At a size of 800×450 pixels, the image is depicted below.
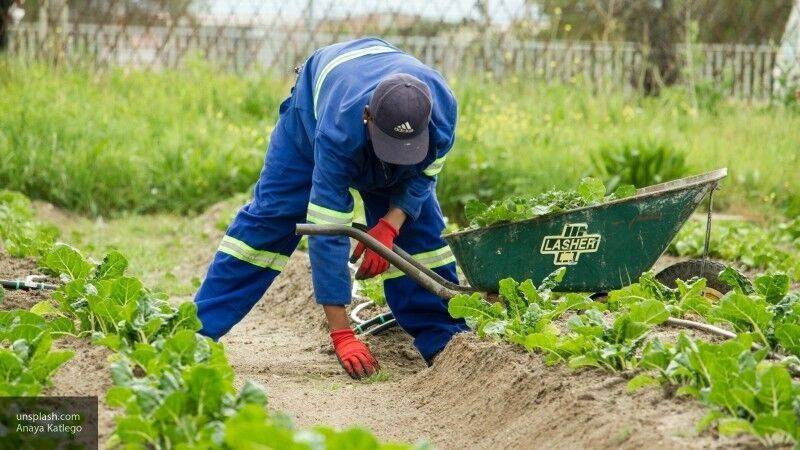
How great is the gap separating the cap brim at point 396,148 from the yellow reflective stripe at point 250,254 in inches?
37.1

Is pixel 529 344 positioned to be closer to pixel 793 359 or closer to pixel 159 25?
pixel 793 359

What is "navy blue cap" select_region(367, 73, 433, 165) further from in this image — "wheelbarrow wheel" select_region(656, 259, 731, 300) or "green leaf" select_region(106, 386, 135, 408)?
"green leaf" select_region(106, 386, 135, 408)

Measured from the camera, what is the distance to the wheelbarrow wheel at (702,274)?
4.90 metres

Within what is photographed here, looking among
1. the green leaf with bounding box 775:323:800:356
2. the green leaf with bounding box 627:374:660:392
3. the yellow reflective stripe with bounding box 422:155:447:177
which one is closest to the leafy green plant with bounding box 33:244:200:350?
the yellow reflective stripe with bounding box 422:155:447:177

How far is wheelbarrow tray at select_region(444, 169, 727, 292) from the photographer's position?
14.9 feet

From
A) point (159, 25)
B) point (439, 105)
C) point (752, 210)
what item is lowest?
point (752, 210)

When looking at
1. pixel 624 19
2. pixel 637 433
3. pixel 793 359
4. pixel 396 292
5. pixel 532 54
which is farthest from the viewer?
pixel 624 19

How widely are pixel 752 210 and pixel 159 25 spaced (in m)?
7.21

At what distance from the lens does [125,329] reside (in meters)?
4.00

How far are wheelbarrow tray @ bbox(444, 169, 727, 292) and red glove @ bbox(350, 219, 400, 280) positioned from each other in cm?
25

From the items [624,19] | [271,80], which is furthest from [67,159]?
[624,19]

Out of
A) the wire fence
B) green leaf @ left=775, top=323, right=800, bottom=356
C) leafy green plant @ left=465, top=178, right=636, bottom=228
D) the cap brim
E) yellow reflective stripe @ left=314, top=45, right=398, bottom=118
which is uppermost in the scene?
yellow reflective stripe @ left=314, top=45, right=398, bottom=118

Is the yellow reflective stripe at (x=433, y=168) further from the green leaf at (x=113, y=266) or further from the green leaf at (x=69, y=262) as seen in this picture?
the green leaf at (x=69, y=262)

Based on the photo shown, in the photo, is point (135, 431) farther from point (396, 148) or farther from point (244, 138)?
point (244, 138)
